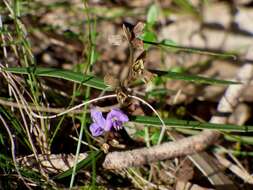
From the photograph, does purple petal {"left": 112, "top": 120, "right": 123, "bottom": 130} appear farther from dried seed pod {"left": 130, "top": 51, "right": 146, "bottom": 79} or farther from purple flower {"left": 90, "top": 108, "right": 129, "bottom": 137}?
dried seed pod {"left": 130, "top": 51, "right": 146, "bottom": 79}

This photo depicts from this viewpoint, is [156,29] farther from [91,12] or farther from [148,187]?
[148,187]

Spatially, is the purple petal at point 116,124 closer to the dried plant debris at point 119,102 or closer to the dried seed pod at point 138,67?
the dried plant debris at point 119,102

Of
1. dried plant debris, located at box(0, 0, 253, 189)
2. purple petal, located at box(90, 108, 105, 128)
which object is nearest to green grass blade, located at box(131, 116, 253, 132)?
dried plant debris, located at box(0, 0, 253, 189)

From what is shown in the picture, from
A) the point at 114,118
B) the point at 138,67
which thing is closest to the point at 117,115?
the point at 114,118

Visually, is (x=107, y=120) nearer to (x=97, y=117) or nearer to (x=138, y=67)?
(x=97, y=117)

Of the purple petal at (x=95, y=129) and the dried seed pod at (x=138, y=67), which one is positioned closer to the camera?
the dried seed pod at (x=138, y=67)

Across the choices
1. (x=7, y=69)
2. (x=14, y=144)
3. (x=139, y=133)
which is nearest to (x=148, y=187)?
(x=139, y=133)

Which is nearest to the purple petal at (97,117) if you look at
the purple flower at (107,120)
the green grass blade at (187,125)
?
A: the purple flower at (107,120)
